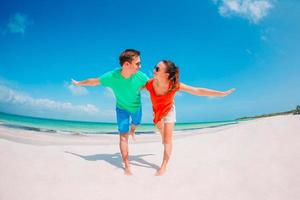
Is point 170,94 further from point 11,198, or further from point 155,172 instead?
point 11,198

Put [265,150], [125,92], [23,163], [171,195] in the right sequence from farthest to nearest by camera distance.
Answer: [265,150] < [125,92] < [23,163] < [171,195]

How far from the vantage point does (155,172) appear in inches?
138

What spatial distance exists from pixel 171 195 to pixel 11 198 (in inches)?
62.1

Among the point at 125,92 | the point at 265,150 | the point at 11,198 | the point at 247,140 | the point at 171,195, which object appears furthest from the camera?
the point at 247,140

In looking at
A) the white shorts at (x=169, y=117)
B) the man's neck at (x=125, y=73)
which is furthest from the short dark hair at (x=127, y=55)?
the white shorts at (x=169, y=117)

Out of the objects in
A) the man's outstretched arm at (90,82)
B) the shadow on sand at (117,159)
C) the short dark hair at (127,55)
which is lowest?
the shadow on sand at (117,159)

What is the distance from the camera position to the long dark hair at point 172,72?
11.4ft

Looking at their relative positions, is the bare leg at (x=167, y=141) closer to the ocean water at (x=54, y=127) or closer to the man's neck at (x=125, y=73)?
the man's neck at (x=125, y=73)

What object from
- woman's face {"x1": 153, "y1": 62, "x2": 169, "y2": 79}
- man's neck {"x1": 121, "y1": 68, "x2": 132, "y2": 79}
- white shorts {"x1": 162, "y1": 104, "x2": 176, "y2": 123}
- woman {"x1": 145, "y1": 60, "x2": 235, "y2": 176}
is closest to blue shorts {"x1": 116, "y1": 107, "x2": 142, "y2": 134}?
woman {"x1": 145, "y1": 60, "x2": 235, "y2": 176}

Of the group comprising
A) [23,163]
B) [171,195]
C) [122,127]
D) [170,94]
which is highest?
[170,94]

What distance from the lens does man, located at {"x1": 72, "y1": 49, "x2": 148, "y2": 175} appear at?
3611 millimetres

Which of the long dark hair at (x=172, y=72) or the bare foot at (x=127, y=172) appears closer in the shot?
the bare foot at (x=127, y=172)

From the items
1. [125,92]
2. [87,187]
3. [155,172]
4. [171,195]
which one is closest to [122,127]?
[125,92]

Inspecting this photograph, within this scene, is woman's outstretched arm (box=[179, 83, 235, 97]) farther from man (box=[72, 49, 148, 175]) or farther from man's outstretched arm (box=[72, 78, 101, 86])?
man's outstretched arm (box=[72, 78, 101, 86])
